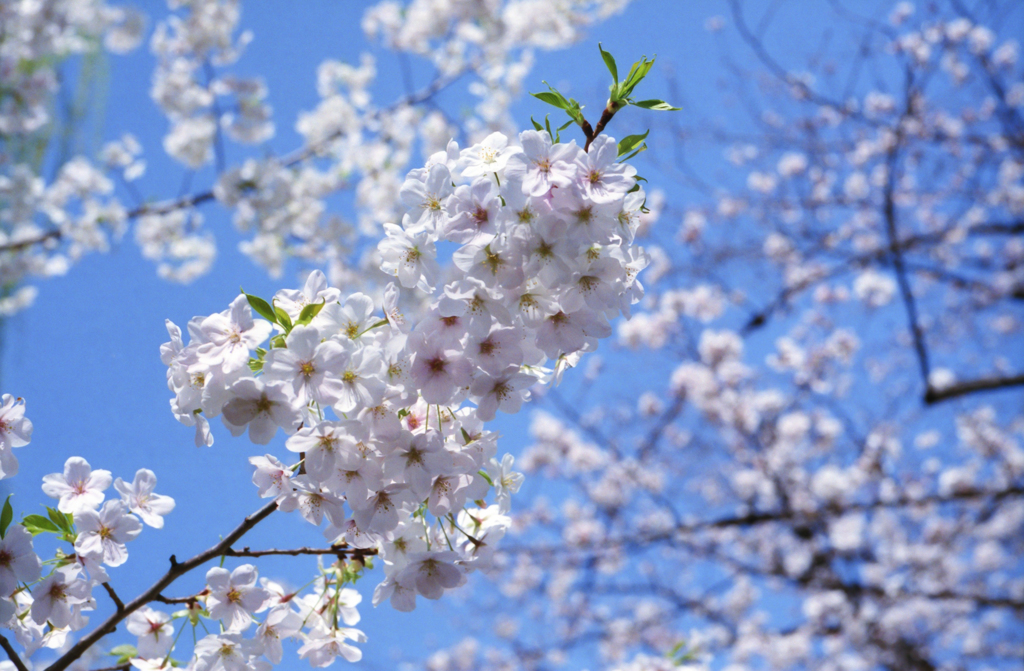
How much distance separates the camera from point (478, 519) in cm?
118

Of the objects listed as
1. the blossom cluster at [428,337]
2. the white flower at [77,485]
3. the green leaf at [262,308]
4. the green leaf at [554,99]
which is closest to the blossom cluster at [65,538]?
the white flower at [77,485]

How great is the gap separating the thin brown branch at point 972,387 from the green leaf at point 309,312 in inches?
166

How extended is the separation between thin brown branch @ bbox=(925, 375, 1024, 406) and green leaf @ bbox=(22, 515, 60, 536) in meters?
4.47

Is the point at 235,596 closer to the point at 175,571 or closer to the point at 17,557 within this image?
the point at 175,571

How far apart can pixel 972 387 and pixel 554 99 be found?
4035 mm

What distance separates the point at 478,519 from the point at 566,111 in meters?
0.74

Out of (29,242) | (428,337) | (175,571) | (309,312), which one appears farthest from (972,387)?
(29,242)

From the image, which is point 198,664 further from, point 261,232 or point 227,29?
point 227,29

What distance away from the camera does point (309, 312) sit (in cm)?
93

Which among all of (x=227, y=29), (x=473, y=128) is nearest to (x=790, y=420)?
(x=473, y=128)

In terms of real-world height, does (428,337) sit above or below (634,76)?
below

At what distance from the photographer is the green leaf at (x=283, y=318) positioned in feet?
3.08

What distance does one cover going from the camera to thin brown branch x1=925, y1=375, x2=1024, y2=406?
3.87 meters

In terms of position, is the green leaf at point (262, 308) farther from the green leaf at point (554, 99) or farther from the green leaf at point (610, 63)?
the green leaf at point (610, 63)
